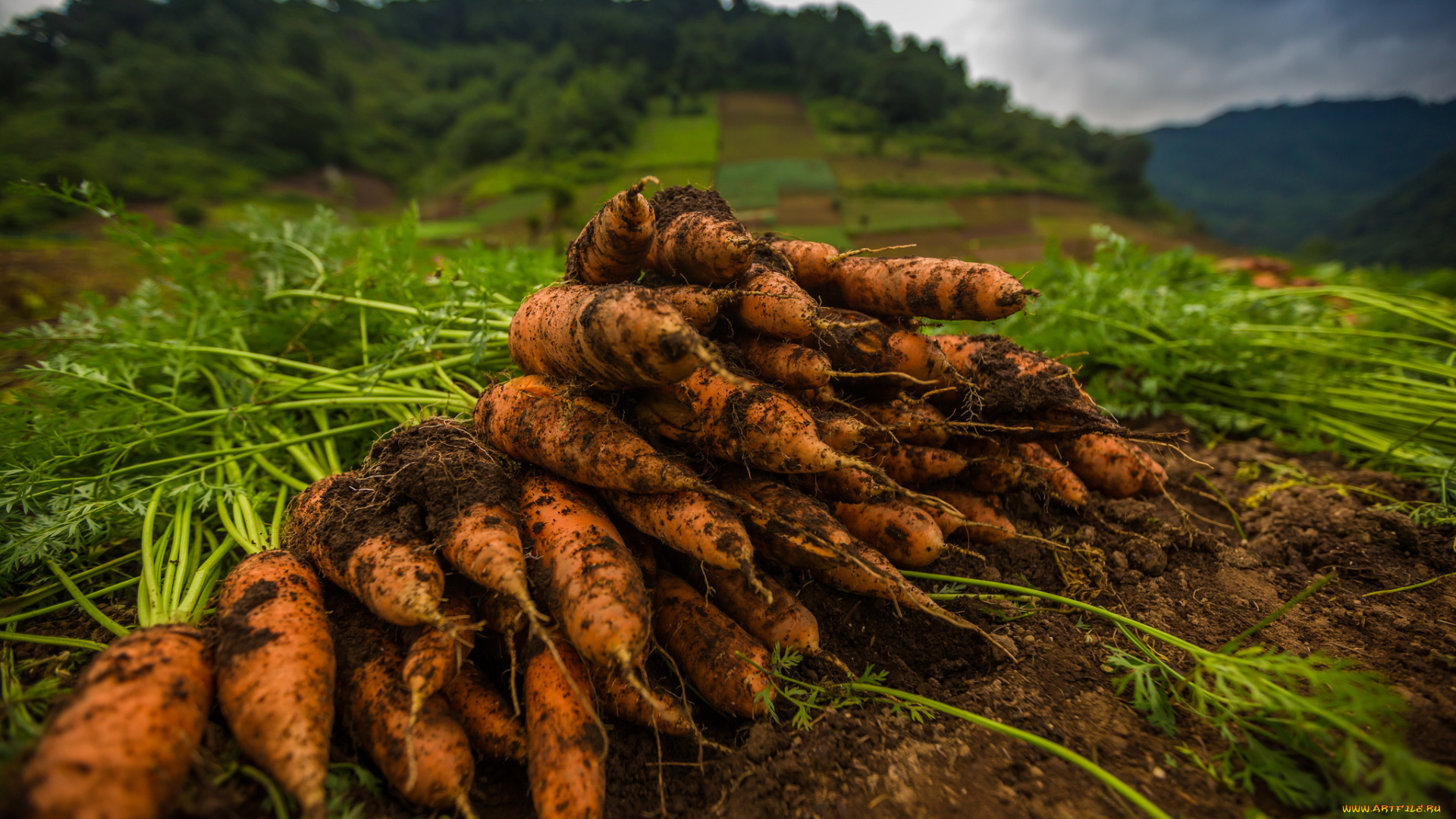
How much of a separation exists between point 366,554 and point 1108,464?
354cm

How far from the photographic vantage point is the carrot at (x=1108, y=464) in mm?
2857

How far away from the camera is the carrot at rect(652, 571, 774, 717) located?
196 cm

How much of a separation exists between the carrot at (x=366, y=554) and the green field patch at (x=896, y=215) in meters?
23.9

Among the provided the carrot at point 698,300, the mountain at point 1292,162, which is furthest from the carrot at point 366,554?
the mountain at point 1292,162

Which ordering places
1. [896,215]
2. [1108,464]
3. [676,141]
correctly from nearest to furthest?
[1108,464] → [896,215] → [676,141]

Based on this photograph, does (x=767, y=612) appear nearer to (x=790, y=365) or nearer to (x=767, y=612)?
(x=767, y=612)

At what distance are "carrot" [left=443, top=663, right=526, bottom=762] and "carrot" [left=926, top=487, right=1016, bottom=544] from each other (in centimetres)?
195

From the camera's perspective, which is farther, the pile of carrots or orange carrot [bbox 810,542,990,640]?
orange carrot [bbox 810,542,990,640]

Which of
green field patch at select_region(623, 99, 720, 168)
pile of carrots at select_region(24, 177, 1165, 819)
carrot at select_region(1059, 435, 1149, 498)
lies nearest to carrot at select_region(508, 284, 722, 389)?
pile of carrots at select_region(24, 177, 1165, 819)

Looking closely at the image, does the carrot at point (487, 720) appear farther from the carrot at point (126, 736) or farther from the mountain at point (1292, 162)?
the mountain at point (1292, 162)

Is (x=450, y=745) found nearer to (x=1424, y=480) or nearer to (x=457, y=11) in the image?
(x=1424, y=480)

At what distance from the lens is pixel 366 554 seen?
186 cm

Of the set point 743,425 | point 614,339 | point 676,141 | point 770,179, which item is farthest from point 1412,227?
point 614,339

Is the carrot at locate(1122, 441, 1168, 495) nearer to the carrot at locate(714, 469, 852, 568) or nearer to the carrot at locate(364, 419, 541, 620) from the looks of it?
the carrot at locate(714, 469, 852, 568)
